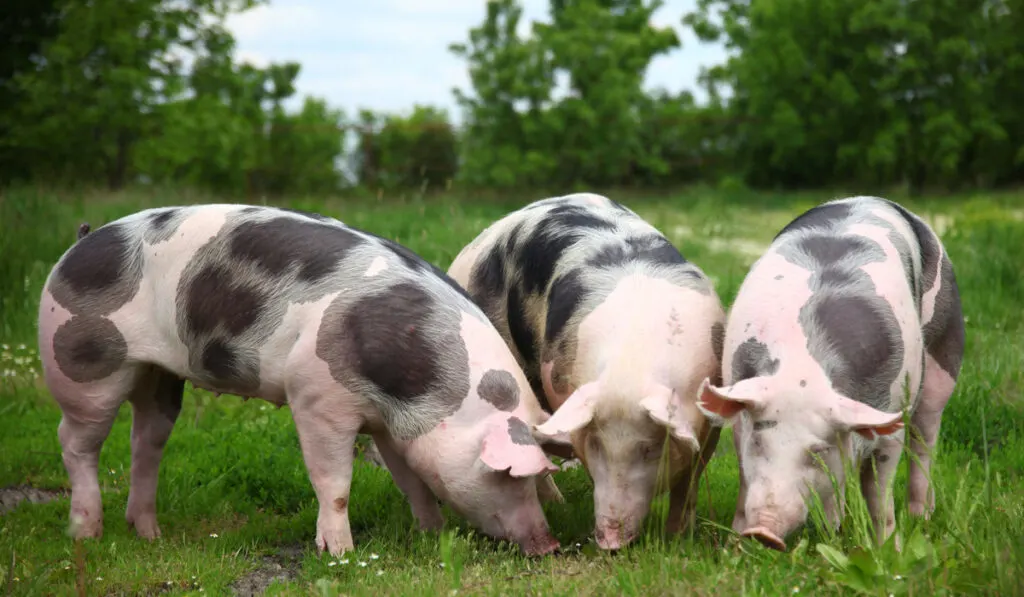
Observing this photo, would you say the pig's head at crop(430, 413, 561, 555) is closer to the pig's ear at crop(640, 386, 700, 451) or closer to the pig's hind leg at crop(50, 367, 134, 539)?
the pig's ear at crop(640, 386, 700, 451)

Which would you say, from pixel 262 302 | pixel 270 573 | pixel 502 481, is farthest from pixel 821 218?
pixel 270 573

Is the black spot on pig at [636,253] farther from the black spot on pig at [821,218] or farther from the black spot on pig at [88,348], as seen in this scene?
the black spot on pig at [88,348]

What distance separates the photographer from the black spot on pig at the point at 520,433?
13.5ft

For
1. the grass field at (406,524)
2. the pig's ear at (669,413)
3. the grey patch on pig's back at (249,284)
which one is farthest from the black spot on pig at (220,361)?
the pig's ear at (669,413)

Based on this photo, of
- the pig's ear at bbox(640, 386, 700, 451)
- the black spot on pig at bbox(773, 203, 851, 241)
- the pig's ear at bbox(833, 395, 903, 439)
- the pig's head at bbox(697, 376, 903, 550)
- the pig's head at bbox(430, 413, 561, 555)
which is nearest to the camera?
the pig's ear at bbox(833, 395, 903, 439)

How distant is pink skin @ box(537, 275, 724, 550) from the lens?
3955 millimetres

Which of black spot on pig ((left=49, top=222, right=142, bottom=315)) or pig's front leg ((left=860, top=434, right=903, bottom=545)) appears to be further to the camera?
black spot on pig ((left=49, top=222, right=142, bottom=315))

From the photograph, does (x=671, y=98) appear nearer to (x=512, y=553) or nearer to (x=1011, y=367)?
(x=1011, y=367)

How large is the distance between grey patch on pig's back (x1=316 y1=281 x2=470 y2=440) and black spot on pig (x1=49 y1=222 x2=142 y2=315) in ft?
3.29

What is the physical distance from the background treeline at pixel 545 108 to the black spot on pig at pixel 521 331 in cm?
1498

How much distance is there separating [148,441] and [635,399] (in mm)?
2315

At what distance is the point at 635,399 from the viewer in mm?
3965

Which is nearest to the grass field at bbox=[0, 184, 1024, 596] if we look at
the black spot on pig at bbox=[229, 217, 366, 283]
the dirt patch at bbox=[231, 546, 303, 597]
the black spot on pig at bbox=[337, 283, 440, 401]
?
the dirt patch at bbox=[231, 546, 303, 597]

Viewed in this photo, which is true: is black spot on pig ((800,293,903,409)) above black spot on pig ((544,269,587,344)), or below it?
above
